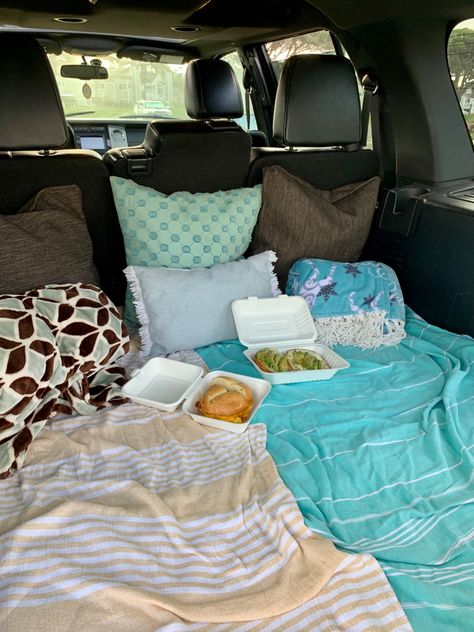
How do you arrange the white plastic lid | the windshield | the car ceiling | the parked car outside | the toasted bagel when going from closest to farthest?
the toasted bagel
the white plastic lid
the car ceiling
the windshield
the parked car outside

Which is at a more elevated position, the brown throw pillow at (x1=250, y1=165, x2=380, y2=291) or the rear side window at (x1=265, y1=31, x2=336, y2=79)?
the rear side window at (x1=265, y1=31, x2=336, y2=79)

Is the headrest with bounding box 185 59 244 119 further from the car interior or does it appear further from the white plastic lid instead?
the white plastic lid

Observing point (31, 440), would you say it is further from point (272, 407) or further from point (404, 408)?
point (404, 408)

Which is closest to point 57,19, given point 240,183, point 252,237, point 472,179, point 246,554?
point 240,183

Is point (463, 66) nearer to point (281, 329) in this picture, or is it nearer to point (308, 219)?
point (308, 219)

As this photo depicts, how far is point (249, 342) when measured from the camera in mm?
1604

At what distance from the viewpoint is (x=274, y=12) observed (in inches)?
101

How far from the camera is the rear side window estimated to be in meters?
2.71

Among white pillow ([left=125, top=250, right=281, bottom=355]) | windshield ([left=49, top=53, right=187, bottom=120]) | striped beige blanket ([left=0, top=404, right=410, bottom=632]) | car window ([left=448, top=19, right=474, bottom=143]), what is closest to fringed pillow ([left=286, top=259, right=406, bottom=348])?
white pillow ([left=125, top=250, right=281, bottom=355])

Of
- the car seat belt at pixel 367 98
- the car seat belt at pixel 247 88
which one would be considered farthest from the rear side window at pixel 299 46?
the car seat belt at pixel 367 98

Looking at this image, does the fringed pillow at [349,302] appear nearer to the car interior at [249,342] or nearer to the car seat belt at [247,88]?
the car interior at [249,342]

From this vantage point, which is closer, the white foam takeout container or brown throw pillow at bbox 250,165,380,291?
the white foam takeout container

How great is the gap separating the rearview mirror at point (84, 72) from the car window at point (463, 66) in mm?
2127

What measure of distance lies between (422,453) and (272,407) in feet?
1.37
